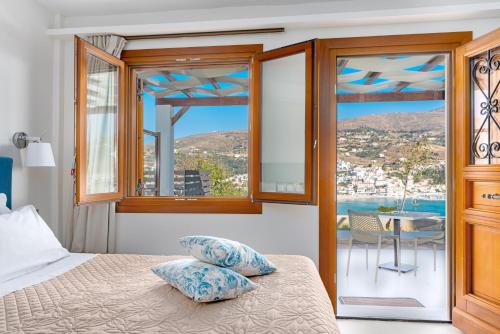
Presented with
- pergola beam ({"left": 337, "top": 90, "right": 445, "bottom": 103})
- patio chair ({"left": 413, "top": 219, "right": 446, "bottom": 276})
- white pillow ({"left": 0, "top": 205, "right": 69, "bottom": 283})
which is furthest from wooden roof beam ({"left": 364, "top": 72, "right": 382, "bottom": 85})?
white pillow ({"left": 0, "top": 205, "right": 69, "bottom": 283})

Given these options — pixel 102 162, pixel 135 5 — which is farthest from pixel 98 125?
pixel 135 5

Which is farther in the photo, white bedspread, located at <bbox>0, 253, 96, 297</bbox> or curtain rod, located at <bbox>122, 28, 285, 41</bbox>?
curtain rod, located at <bbox>122, 28, 285, 41</bbox>

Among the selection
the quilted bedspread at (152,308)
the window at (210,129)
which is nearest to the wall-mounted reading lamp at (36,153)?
the window at (210,129)

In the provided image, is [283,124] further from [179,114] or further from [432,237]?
[432,237]

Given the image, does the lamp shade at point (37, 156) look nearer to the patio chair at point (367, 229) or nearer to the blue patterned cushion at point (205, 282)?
the blue patterned cushion at point (205, 282)

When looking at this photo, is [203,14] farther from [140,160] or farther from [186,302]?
[186,302]

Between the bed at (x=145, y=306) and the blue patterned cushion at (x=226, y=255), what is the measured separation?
7 cm

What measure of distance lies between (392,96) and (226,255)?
2.70 meters

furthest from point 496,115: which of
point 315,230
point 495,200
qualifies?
point 315,230

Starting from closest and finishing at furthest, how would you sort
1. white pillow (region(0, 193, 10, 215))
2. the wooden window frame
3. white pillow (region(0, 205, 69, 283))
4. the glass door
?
white pillow (region(0, 205, 69, 283)) < white pillow (region(0, 193, 10, 215)) < the wooden window frame < the glass door

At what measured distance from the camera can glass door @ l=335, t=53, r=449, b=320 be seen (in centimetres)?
342

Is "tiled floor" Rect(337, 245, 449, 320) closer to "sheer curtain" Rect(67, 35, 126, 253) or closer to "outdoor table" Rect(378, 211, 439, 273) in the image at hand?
"outdoor table" Rect(378, 211, 439, 273)

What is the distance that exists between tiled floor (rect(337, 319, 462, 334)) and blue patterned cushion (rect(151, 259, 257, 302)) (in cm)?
156

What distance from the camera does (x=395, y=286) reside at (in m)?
3.59
